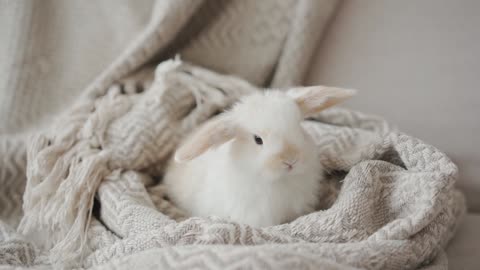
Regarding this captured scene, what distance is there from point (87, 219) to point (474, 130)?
88cm

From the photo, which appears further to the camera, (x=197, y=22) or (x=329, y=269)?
(x=197, y=22)

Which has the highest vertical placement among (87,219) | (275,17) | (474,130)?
(275,17)

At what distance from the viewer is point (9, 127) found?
1.11m

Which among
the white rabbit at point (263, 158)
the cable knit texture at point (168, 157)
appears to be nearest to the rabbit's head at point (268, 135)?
the white rabbit at point (263, 158)

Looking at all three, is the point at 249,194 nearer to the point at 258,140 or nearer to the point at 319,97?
the point at 258,140

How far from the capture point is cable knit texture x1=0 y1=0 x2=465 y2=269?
0.74m

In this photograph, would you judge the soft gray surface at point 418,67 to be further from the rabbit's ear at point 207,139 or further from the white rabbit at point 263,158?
the rabbit's ear at point 207,139

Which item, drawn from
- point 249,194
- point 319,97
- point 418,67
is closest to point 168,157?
point 249,194

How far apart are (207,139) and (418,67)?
0.60 m

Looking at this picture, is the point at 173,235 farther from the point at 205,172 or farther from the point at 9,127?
the point at 9,127

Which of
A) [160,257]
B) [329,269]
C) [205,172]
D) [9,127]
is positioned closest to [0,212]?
[9,127]

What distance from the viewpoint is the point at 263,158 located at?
849 millimetres

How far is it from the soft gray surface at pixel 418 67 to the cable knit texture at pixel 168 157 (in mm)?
84

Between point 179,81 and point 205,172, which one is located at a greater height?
point 179,81
